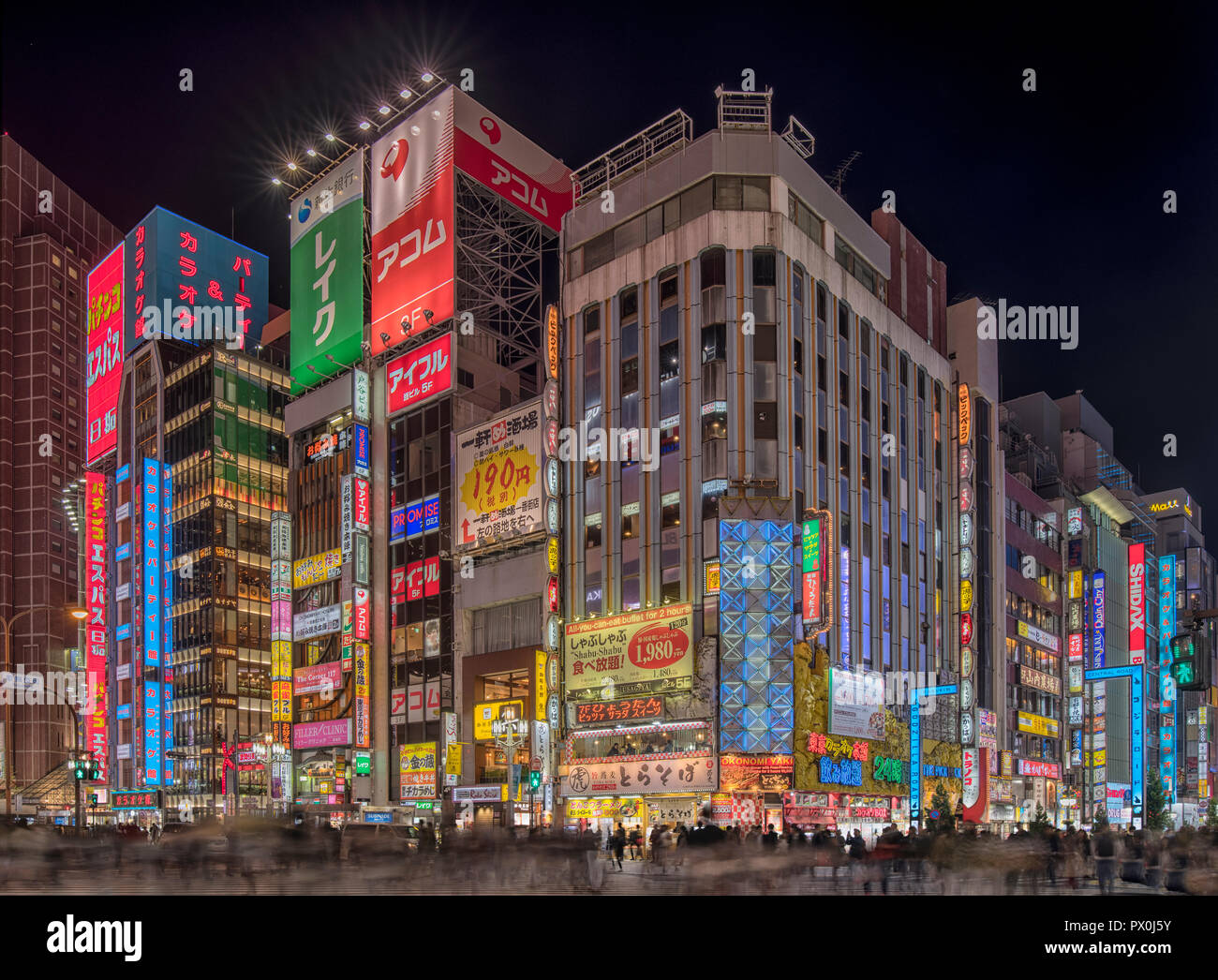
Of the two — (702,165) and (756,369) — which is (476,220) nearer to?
(702,165)

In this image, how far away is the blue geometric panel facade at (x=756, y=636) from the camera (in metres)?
54.1

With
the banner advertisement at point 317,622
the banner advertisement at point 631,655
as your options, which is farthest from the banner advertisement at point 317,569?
the banner advertisement at point 631,655

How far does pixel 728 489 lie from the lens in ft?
187

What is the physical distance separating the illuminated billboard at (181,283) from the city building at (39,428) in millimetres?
23942

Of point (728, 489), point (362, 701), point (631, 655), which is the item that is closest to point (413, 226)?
point (362, 701)

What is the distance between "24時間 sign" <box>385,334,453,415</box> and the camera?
240 ft

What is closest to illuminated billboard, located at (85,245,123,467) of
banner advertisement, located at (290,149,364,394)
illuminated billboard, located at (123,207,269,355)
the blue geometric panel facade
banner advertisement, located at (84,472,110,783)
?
illuminated billboard, located at (123,207,269,355)

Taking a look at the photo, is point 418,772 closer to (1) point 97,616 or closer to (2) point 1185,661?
(2) point 1185,661

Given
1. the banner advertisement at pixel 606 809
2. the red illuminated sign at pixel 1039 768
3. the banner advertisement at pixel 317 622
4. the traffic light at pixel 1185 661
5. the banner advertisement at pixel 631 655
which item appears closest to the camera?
the traffic light at pixel 1185 661

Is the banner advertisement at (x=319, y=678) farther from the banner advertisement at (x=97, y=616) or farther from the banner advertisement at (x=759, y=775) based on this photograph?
the banner advertisement at (x=759, y=775)

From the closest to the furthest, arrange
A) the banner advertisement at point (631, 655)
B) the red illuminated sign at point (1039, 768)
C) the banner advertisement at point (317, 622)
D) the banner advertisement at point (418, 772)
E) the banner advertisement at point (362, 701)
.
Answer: the banner advertisement at point (631, 655)
the banner advertisement at point (418, 772)
the banner advertisement at point (362, 701)
the banner advertisement at point (317, 622)
the red illuminated sign at point (1039, 768)

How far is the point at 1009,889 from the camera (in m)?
22.3

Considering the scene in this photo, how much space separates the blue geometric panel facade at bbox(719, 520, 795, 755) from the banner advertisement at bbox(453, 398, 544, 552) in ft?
42.3

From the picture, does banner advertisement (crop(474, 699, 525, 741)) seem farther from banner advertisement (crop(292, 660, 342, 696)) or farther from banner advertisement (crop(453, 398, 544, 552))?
banner advertisement (crop(292, 660, 342, 696))
